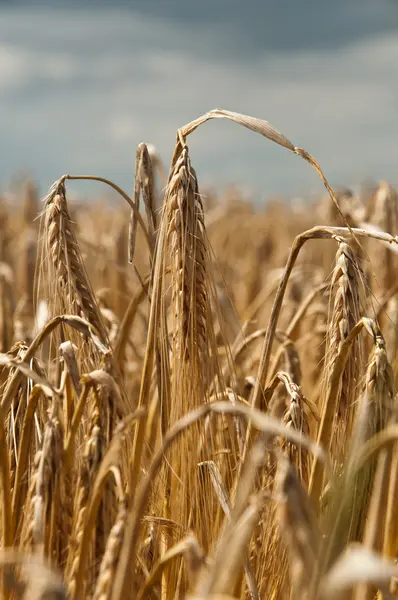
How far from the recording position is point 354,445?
2.55ft

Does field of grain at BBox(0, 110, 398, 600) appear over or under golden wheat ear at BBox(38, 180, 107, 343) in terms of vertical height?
under

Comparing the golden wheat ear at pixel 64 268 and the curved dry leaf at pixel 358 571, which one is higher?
the golden wheat ear at pixel 64 268

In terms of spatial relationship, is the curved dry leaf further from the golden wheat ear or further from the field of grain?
the golden wheat ear

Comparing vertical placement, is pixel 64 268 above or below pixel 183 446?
above

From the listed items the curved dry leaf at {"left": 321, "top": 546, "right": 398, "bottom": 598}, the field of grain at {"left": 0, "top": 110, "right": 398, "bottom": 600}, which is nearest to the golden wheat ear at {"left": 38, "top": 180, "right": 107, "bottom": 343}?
the field of grain at {"left": 0, "top": 110, "right": 398, "bottom": 600}

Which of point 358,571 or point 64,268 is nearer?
point 358,571

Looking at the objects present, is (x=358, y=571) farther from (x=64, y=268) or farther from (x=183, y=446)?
(x=64, y=268)

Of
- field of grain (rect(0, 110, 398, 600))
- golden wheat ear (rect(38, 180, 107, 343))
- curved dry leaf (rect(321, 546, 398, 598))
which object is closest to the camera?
curved dry leaf (rect(321, 546, 398, 598))

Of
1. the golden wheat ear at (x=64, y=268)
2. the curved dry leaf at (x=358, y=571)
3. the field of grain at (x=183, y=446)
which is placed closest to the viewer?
the curved dry leaf at (x=358, y=571)

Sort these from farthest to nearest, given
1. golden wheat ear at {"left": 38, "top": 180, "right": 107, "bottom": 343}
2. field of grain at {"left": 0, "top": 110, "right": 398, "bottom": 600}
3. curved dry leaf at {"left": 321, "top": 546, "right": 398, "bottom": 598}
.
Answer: golden wheat ear at {"left": 38, "top": 180, "right": 107, "bottom": 343}, field of grain at {"left": 0, "top": 110, "right": 398, "bottom": 600}, curved dry leaf at {"left": 321, "top": 546, "right": 398, "bottom": 598}

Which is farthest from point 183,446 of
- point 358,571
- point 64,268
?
point 358,571

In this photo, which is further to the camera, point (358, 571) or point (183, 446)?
point (183, 446)

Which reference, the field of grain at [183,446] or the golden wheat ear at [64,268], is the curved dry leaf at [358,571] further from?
the golden wheat ear at [64,268]

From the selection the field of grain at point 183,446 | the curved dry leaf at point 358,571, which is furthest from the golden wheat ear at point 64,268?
the curved dry leaf at point 358,571
